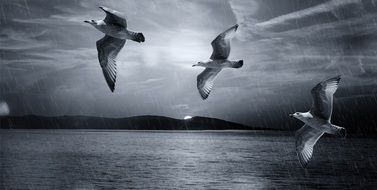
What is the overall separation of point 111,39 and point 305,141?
6007 mm

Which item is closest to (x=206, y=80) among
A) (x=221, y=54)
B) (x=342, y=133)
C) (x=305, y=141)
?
(x=221, y=54)

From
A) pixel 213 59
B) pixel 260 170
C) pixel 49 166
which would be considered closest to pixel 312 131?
pixel 213 59

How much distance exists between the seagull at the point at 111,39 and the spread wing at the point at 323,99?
4.31 m

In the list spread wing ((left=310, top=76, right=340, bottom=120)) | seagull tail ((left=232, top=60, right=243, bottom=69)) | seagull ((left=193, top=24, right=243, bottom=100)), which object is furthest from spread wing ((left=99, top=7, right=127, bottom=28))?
spread wing ((left=310, top=76, right=340, bottom=120))

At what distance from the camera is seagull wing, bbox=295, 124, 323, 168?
12.0 m

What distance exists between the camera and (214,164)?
70375 millimetres

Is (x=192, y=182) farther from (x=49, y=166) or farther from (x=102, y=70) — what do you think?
(x=102, y=70)

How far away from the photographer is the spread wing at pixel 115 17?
9.73 m

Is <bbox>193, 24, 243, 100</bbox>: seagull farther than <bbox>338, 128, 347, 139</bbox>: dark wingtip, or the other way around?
<bbox>193, 24, 243, 100</bbox>: seagull

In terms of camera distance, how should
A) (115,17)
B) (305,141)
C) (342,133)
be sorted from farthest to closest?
(305,141) → (115,17) → (342,133)

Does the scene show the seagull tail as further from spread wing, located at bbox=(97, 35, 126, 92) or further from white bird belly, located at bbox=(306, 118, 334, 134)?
spread wing, located at bbox=(97, 35, 126, 92)

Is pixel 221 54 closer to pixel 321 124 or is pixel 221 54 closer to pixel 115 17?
pixel 321 124

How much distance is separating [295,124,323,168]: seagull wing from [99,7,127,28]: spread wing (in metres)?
5.64

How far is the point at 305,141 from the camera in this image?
39.7 ft
